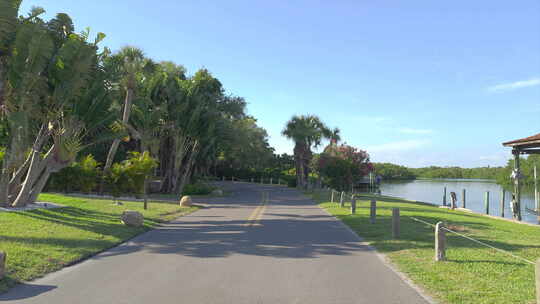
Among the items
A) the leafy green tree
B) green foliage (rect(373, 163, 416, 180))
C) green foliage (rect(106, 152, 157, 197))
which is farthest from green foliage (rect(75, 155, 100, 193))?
green foliage (rect(373, 163, 416, 180))

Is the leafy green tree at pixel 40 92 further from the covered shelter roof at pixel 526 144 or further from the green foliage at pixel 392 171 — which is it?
the green foliage at pixel 392 171

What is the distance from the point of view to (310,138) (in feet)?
161

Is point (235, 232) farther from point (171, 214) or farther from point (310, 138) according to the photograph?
point (310, 138)

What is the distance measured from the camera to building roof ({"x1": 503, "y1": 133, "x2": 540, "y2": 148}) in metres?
19.6

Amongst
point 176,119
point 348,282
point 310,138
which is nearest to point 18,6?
point 348,282

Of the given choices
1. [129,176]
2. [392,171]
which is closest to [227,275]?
[129,176]

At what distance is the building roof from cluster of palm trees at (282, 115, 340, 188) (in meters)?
27.4

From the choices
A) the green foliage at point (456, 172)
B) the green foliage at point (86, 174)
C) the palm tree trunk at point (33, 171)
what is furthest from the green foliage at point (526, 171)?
the green foliage at point (456, 172)

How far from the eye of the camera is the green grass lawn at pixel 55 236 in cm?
752

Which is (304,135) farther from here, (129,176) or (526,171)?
(526,171)

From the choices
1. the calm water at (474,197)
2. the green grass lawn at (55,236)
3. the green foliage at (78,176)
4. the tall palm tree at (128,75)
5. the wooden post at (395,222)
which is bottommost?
the calm water at (474,197)

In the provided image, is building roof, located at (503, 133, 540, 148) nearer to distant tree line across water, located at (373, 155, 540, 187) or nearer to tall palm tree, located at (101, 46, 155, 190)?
tall palm tree, located at (101, 46, 155, 190)

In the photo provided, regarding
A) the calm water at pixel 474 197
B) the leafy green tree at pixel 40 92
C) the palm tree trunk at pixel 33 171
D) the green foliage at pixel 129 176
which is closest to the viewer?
the leafy green tree at pixel 40 92

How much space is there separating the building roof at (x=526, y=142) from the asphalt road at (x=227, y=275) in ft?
43.8
